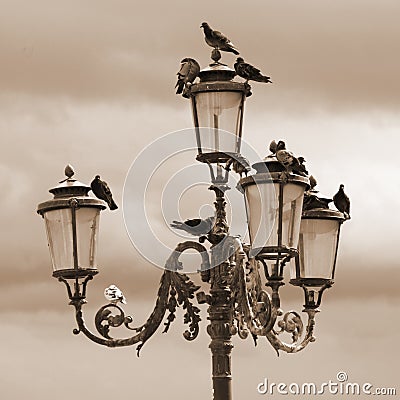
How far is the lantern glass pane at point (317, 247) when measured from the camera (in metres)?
13.5

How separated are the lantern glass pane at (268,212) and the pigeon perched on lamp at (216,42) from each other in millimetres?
1398

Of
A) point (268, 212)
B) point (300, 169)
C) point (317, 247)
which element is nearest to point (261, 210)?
point (268, 212)

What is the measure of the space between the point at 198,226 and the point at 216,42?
5.13 ft

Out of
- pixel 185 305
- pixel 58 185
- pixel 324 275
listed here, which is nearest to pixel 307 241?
pixel 324 275

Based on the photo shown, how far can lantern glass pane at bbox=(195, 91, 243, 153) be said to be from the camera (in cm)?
1234

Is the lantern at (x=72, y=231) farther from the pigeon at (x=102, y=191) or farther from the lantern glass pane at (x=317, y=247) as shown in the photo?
the lantern glass pane at (x=317, y=247)

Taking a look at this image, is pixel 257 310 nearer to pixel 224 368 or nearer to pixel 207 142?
pixel 224 368

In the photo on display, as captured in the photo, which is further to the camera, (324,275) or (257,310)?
(324,275)

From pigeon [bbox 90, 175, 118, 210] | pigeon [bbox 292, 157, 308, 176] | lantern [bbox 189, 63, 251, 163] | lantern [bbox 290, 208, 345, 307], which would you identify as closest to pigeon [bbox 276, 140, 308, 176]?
pigeon [bbox 292, 157, 308, 176]

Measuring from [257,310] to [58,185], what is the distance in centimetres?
225

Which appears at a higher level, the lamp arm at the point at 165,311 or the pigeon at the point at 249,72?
the pigeon at the point at 249,72

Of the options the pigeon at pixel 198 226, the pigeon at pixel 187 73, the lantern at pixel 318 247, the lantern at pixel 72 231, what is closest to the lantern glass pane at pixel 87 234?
the lantern at pixel 72 231

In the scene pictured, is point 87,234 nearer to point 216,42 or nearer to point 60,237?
point 60,237

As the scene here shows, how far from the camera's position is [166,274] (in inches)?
502
